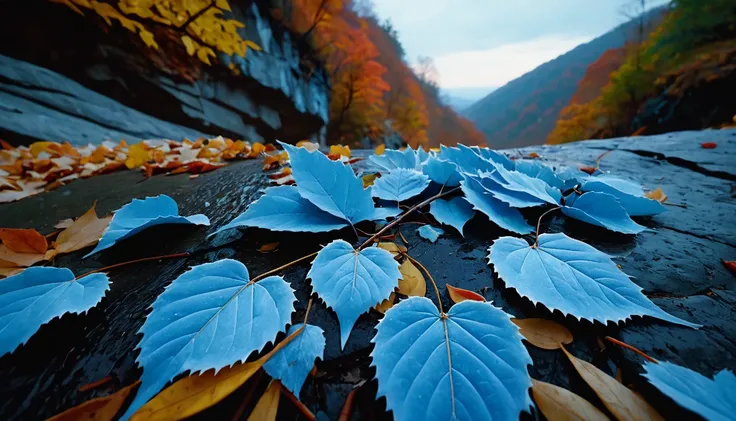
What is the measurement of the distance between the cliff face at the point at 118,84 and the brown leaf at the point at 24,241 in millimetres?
2580

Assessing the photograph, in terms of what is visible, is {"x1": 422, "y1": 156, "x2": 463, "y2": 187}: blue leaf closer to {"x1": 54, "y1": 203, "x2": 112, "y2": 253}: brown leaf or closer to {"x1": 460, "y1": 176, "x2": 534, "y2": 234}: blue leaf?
{"x1": 460, "y1": 176, "x2": 534, "y2": 234}: blue leaf

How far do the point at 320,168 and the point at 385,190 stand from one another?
0.63 ft

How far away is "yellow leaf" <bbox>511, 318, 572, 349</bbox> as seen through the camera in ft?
1.21

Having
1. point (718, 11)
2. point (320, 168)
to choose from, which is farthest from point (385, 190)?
point (718, 11)

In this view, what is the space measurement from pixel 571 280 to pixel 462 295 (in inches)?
6.9

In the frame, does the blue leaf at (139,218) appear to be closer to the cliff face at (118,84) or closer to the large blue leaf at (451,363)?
the large blue leaf at (451,363)

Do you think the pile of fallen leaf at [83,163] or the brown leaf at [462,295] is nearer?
the brown leaf at [462,295]

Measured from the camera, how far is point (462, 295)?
445 mm

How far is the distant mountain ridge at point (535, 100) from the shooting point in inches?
1009

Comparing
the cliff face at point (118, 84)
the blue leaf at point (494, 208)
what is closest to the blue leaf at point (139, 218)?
the blue leaf at point (494, 208)

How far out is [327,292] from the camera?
412 mm

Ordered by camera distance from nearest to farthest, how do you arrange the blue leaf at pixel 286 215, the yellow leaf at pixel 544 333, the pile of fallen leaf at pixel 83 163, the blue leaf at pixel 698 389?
the blue leaf at pixel 698 389
the yellow leaf at pixel 544 333
the blue leaf at pixel 286 215
the pile of fallen leaf at pixel 83 163

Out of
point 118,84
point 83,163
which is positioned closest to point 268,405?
point 83,163

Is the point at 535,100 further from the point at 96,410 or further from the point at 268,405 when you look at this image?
the point at 96,410
